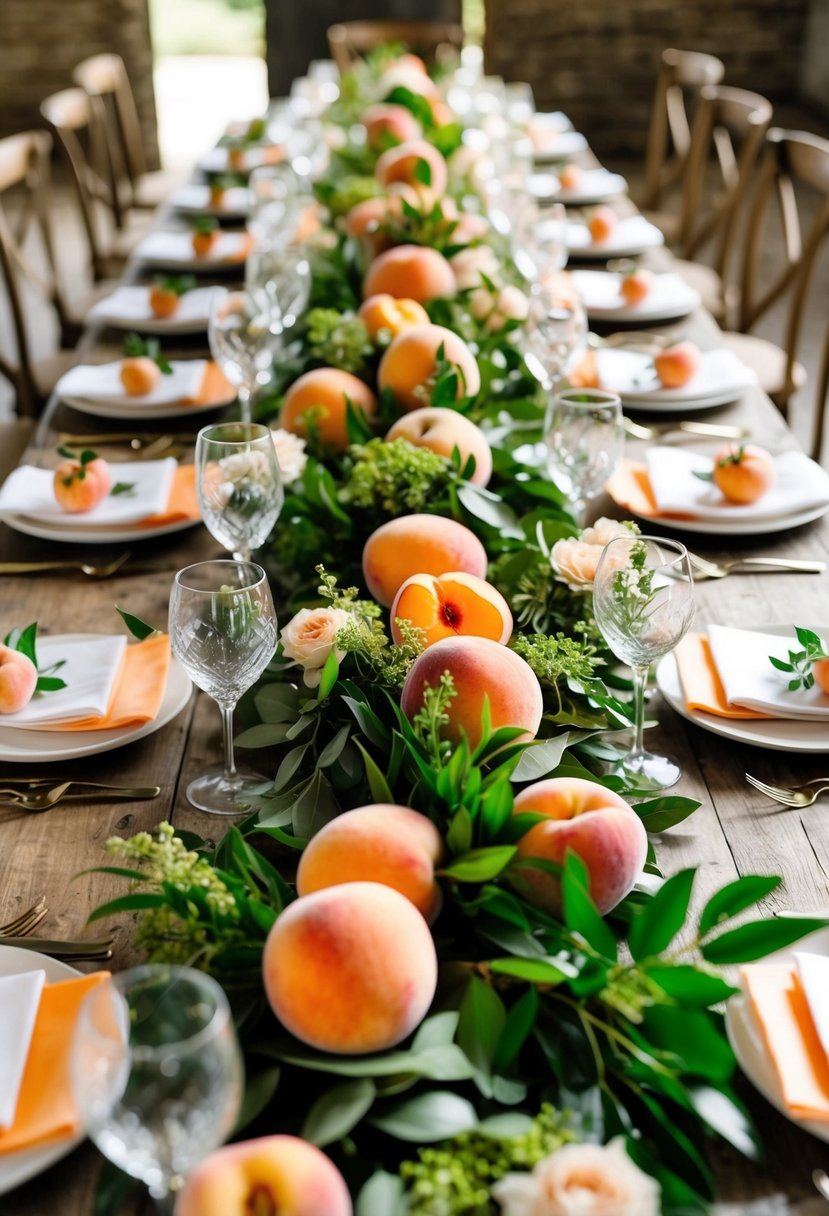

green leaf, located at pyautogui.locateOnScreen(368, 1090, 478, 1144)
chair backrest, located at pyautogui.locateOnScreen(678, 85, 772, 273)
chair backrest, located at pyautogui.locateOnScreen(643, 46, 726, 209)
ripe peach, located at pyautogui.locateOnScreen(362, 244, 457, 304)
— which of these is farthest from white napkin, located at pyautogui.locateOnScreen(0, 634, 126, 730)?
chair backrest, located at pyautogui.locateOnScreen(643, 46, 726, 209)

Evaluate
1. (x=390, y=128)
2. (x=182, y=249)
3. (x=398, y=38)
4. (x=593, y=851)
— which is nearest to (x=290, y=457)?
(x=593, y=851)

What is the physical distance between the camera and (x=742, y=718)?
1.24 metres

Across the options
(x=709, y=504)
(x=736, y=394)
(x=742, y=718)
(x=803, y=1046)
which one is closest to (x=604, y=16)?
(x=736, y=394)

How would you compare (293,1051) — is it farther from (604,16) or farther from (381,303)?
(604,16)

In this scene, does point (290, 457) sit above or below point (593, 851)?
below

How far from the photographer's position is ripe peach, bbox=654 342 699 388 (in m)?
2.06

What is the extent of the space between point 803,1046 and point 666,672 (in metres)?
0.54

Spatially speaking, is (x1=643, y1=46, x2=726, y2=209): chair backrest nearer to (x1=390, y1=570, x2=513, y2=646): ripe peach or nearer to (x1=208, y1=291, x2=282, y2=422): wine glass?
Answer: (x1=208, y1=291, x2=282, y2=422): wine glass

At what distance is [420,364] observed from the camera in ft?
5.53

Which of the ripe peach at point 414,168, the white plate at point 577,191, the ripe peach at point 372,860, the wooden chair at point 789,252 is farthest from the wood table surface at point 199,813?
the white plate at point 577,191

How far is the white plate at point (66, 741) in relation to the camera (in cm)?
119

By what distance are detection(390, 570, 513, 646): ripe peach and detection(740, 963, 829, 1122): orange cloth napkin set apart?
14.9 inches

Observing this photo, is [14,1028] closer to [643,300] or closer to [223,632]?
[223,632]

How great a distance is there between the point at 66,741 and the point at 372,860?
50 centimetres
